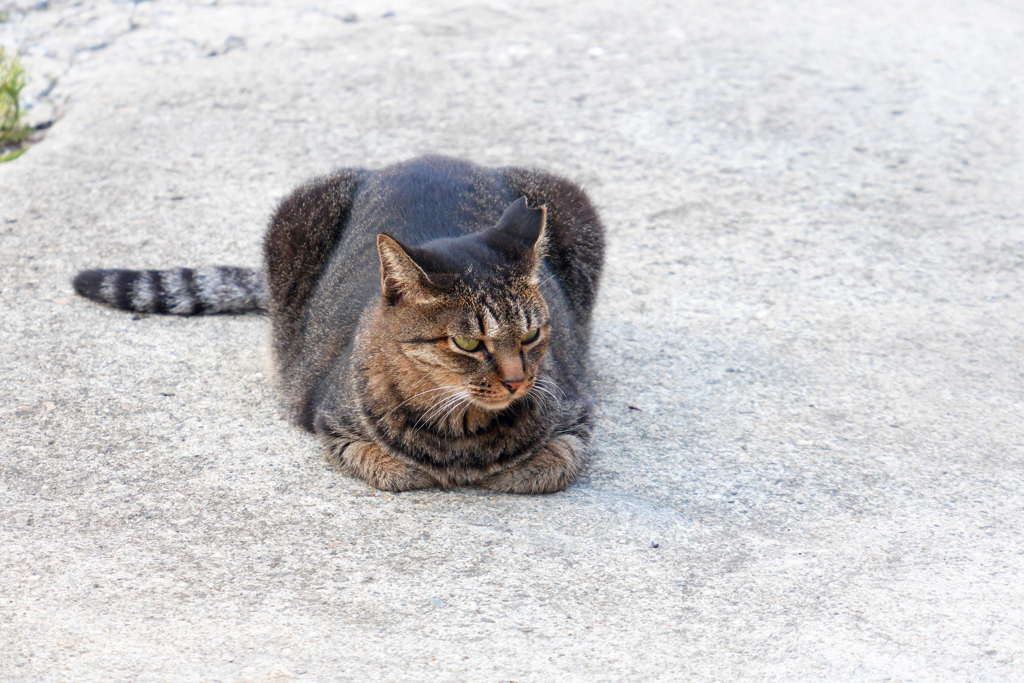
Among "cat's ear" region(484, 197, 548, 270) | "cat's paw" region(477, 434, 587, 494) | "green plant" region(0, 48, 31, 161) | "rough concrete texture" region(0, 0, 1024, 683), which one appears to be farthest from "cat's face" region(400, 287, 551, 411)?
"green plant" region(0, 48, 31, 161)

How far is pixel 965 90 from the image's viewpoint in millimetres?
7348

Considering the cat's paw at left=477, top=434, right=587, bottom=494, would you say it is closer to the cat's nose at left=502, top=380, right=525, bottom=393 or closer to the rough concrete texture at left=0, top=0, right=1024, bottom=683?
the rough concrete texture at left=0, top=0, right=1024, bottom=683

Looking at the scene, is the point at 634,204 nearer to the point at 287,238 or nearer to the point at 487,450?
the point at 287,238

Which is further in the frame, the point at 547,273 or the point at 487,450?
the point at 547,273

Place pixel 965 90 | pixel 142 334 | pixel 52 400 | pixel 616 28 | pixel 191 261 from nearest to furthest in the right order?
pixel 52 400 < pixel 142 334 < pixel 191 261 < pixel 965 90 < pixel 616 28

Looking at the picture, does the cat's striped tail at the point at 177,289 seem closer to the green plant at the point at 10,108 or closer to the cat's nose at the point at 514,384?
the cat's nose at the point at 514,384

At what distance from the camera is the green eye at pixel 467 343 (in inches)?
128

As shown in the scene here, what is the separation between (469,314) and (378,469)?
776 millimetres

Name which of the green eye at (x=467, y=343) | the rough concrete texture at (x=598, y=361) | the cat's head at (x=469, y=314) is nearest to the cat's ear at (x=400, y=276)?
the cat's head at (x=469, y=314)

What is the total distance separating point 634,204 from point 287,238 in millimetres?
2521

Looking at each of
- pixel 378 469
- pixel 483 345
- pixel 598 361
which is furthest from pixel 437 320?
pixel 598 361

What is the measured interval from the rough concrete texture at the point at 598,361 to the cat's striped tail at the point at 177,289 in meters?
0.10

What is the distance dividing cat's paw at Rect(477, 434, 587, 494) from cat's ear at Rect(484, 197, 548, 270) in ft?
2.46

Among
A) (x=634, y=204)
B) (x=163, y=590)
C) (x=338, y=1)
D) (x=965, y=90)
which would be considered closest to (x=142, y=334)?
(x=163, y=590)
